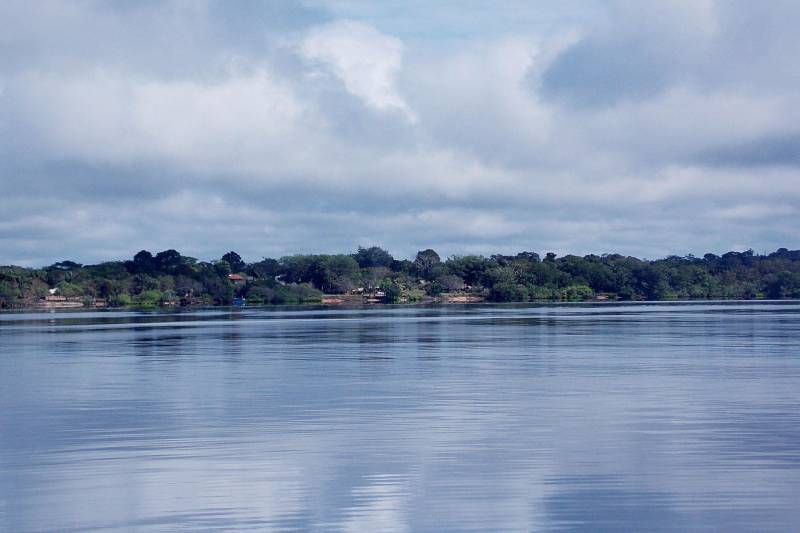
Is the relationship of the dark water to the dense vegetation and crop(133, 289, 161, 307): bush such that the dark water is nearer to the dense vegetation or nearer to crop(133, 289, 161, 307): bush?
crop(133, 289, 161, 307): bush

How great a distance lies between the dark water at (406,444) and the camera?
482 inches

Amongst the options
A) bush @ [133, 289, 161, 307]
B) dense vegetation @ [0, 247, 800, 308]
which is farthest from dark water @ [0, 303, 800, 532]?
dense vegetation @ [0, 247, 800, 308]

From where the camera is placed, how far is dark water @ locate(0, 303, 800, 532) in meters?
12.2

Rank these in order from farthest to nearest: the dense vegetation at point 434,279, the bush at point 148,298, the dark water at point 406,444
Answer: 1. the dense vegetation at point 434,279
2. the bush at point 148,298
3. the dark water at point 406,444

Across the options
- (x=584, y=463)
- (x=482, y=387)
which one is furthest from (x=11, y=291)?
(x=584, y=463)

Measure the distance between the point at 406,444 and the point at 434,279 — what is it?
15074cm

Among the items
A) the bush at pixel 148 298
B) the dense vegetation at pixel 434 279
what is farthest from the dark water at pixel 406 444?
the dense vegetation at pixel 434 279

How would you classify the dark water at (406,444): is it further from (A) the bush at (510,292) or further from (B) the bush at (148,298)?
(A) the bush at (510,292)

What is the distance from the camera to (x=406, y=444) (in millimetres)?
16609

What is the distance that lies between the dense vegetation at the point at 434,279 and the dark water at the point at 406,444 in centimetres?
11636

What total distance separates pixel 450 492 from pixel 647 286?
155 m

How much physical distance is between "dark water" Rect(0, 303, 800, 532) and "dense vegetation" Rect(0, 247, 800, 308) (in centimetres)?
11636

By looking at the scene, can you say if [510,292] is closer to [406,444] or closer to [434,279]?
[434,279]

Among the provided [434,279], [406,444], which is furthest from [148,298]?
[406,444]
